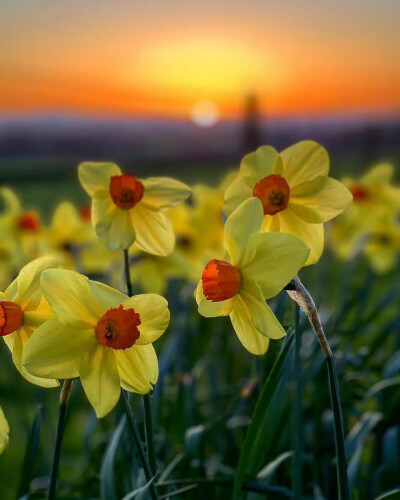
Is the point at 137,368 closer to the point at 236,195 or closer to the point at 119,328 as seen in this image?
the point at 119,328

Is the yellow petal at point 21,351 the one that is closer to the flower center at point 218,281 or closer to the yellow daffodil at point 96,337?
the yellow daffodil at point 96,337

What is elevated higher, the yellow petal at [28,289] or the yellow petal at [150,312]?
the yellow petal at [28,289]

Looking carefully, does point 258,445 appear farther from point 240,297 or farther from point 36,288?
point 36,288

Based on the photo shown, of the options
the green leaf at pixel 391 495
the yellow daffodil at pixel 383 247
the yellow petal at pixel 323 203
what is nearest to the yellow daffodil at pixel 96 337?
the yellow petal at pixel 323 203

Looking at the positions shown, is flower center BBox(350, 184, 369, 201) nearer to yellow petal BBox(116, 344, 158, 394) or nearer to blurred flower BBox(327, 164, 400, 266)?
blurred flower BBox(327, 164, 400, 266)

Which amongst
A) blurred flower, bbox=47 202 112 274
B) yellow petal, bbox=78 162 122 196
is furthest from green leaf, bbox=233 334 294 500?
blurred flower, bbox=47 202 112 274

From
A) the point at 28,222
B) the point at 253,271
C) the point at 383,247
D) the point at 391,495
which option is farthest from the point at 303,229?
the point at 383,247

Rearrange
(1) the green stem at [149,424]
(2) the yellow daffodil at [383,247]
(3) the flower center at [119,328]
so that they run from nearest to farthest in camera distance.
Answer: (3) the flower center at [119,328] → (1) the green stem at [149,424] → (2) the yellow daffodil at [383,247]
